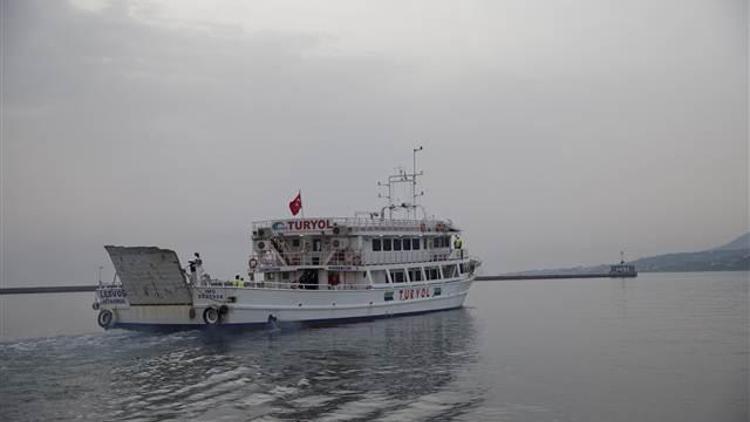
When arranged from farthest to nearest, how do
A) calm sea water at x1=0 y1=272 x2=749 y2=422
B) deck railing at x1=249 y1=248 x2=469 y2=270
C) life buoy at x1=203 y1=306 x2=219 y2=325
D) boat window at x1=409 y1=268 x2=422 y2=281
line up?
boat window at x1=409 y1=268 x2=422 y2=281, deck railing at x1=249 y1=248 x2=469 y2=270, life buoy at x1=203 y1=306 x2=219 y2=325, calm sea water at x1=0 y1=272 x2=749 y2=422

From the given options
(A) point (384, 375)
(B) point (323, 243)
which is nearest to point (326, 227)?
(B) point (323, 243)

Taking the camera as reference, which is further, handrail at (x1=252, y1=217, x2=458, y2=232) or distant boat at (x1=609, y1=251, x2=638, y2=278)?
distant boat at (x1=609, y1=251, x2=638, y2=278)

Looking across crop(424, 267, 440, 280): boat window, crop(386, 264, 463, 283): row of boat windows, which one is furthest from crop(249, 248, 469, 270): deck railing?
crop(424, 267, 440, 280): boat window

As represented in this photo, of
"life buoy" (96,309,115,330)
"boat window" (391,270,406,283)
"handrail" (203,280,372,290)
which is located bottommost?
"life buoy" (96,309,115,330)

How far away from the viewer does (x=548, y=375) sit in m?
22.7

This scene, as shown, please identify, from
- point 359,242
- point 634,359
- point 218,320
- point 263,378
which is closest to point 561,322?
point 359,242

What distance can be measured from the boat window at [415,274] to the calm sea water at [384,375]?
10366 millimetres

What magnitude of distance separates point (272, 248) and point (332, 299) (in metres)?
6.26

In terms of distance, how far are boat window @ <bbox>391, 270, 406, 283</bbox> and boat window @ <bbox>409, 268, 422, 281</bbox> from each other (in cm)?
114

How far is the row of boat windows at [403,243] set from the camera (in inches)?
1797

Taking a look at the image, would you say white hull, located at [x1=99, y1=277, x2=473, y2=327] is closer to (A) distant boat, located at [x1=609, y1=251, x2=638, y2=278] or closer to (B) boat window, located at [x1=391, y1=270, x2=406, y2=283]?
(B) boat window, located at [x1=391, y1=270, x2=406, y2=283]

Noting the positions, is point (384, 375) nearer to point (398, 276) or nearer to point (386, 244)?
point (386, 244)

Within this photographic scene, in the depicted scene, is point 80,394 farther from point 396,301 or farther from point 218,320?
point 396,301

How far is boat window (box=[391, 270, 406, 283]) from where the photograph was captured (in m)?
46.1
